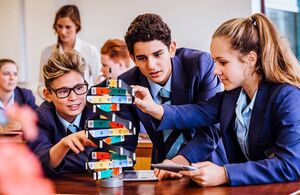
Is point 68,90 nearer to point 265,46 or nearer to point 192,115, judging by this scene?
point 192,115

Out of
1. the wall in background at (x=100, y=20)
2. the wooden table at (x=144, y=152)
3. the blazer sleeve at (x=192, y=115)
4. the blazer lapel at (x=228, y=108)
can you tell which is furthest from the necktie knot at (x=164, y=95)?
the wall in background at (x=100, y=20)

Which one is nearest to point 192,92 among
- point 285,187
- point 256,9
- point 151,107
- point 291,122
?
point 151,107

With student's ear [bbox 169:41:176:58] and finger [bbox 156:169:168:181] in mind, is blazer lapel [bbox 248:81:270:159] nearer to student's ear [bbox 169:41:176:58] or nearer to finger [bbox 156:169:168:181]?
finger [bbox 156:169:168:181]

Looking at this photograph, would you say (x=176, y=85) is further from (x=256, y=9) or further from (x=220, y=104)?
(x=256, y=9)

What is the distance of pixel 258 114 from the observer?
1.32 m

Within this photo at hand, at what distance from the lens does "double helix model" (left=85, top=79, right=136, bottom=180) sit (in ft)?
3.79

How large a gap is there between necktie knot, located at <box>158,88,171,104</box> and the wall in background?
242 cm

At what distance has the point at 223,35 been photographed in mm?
1373

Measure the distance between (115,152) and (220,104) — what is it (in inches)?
17.4

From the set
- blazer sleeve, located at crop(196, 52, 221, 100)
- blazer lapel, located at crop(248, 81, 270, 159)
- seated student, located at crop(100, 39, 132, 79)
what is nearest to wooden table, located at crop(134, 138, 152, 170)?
blazer sleeve, located at crop(196, 52, 221, 100)

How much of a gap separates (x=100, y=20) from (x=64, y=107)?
122 inches

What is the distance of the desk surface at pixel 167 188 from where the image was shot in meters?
1.14

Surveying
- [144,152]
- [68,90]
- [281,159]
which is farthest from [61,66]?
[144,152]

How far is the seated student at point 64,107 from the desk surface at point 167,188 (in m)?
0.21
